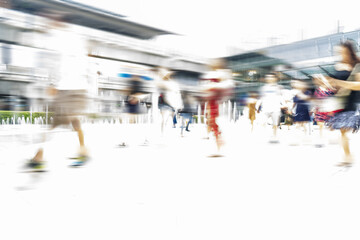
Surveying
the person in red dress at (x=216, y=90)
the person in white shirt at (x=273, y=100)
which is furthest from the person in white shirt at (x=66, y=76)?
the person in white shirt at (x=273, y=100)

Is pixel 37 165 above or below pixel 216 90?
below

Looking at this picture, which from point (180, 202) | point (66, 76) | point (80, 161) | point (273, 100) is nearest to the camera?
point (180, 202)

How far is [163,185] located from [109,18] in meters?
23.6

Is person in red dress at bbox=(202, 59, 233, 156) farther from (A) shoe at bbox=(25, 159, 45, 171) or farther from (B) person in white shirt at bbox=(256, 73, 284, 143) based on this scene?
(A) shoe at bbox=(25, 159, 45, 171)

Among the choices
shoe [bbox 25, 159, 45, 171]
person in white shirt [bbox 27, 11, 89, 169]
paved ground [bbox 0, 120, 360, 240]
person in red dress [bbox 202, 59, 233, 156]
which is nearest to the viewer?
paved ground [bbox 0, 120, 360, 240]

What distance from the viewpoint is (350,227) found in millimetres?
1322

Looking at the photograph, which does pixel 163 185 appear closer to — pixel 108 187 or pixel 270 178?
pixel 108 187

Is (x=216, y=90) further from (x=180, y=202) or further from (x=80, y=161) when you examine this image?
(x=180, y=202)

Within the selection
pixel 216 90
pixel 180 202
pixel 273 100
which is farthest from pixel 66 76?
pixel 273 100

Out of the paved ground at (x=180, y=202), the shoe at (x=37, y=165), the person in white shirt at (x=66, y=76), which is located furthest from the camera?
the shoe at (x=37, y=165)

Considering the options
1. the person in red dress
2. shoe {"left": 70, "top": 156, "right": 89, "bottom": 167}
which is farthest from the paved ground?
the person in red dress

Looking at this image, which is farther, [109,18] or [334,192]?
[109,18]

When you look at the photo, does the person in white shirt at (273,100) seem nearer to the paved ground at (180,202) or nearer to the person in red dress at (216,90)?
the person in red dress at (216,90)

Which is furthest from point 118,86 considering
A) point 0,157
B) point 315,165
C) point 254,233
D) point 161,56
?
point 254,233
